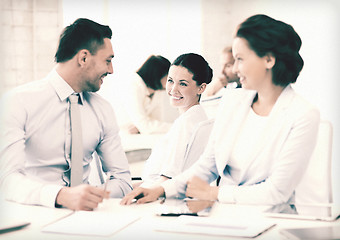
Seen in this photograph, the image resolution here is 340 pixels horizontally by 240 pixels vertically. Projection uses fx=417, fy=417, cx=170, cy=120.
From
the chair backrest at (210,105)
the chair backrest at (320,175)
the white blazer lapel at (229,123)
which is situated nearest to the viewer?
the chair backrest at (320,175)

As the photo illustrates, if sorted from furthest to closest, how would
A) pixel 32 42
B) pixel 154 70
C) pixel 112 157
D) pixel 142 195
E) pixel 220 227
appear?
pixel 154 70 < pixel 32 42 < pixel 112 157 < pixel 142 195 < pixel 220 227

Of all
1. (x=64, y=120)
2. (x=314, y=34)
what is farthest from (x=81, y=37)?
(x=314, y=34)

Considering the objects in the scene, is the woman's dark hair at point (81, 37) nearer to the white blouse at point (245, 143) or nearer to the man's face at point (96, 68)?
the man's face at point (96, 68)

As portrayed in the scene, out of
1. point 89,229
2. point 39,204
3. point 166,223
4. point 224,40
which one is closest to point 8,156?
point 39,204

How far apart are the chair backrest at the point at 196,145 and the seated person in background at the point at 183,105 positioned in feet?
0.09

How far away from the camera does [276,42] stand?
1214mm

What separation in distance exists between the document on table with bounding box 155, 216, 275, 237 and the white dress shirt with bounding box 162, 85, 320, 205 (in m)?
0.22

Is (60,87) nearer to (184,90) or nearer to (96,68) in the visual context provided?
(96,68)

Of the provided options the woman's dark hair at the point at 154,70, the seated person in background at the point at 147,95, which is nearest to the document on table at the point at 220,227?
the seated person in background at the point at 147,95

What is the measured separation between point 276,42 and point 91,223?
2.36 feet

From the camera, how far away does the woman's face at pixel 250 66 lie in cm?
123

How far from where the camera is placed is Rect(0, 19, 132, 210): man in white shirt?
1.37 metres

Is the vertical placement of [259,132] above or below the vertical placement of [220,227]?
above

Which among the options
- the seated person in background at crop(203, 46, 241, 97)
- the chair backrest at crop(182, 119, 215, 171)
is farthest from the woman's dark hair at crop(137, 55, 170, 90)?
the chair backrest at crop(182, 119, 215, 171)
